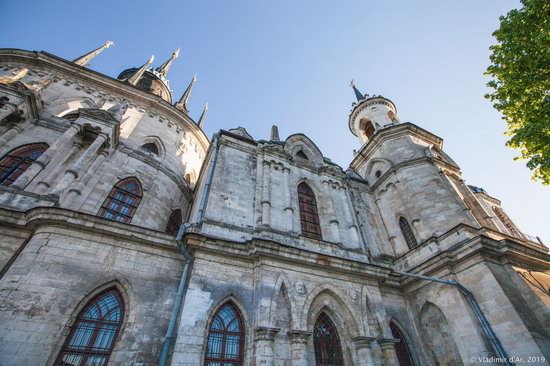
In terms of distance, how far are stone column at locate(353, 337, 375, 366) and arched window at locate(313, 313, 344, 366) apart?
569 mm

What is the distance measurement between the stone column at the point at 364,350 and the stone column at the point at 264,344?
303cm

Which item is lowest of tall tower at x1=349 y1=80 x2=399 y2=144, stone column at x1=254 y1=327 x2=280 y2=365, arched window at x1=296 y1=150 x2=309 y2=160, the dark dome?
stone column at x1=254 y1=327 x2=280 y2=365

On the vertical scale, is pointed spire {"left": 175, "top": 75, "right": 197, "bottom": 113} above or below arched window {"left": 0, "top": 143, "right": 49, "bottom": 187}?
above

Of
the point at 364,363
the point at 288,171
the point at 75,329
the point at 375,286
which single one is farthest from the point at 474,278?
the point at 75,329

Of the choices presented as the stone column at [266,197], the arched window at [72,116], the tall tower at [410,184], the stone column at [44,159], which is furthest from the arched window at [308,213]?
the arched window at [72,116]

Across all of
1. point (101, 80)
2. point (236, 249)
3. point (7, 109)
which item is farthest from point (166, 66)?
point (236, 249)

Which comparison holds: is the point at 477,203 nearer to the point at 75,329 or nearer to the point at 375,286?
the point at 375,286

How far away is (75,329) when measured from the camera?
22.5ft

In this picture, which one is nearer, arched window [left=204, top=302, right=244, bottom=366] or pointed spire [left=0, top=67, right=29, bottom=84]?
arched window [left=204, top=302, right=244, bottom=366]

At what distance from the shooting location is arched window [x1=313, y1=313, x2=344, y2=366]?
27.4 feet

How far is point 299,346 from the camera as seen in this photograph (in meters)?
7.68

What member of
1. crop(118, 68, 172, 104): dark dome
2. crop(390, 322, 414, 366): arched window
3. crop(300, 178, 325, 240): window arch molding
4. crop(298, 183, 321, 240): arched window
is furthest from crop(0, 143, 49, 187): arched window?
crop(390, 322, 414, 366): arched window

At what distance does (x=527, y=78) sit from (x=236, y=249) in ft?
35.0

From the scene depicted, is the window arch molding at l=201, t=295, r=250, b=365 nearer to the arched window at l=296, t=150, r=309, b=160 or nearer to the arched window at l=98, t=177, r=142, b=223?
the arched window at l=98, t=177, r=142, b=223
